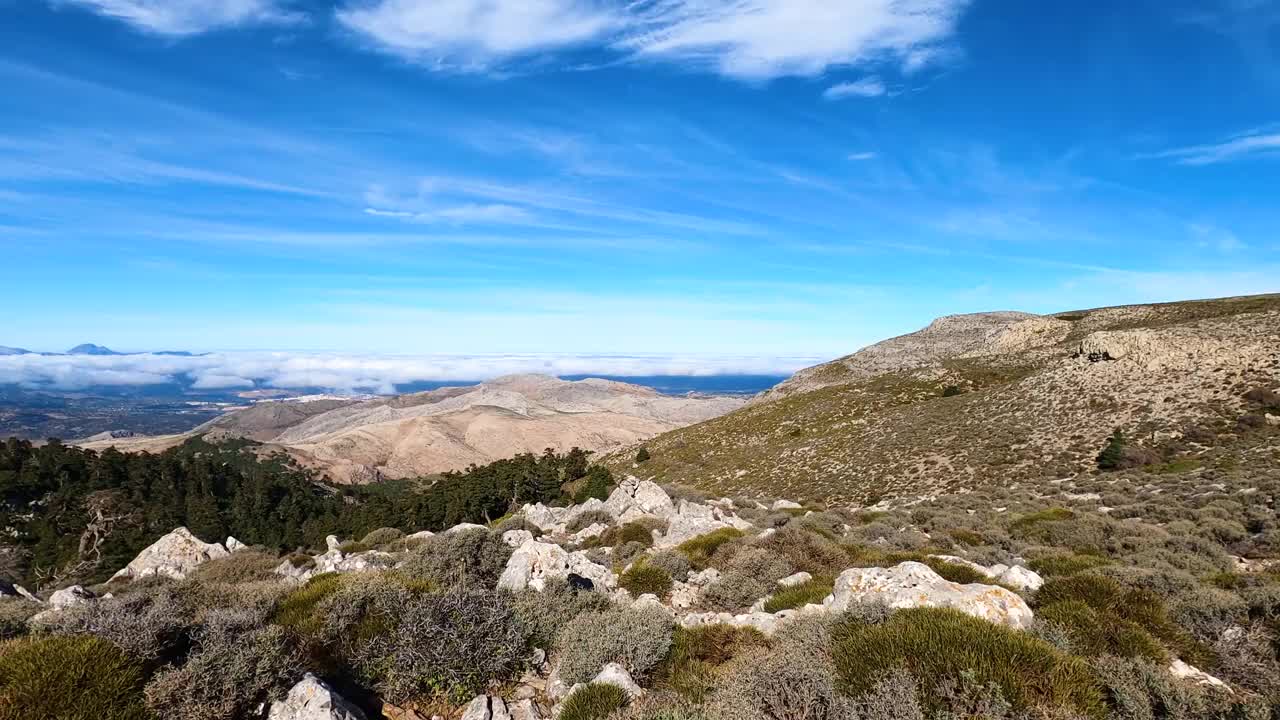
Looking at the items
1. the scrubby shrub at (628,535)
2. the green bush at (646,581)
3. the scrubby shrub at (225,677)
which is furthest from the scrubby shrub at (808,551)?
the scrubby shrub at (225,677)

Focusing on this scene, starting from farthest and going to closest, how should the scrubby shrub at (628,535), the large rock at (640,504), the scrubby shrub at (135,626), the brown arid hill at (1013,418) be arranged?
the brown arid hill at (1013,418) → the large rock at (640,504) → the scrubby shrub at (628,535) → the scrubby shrub at (135,626)

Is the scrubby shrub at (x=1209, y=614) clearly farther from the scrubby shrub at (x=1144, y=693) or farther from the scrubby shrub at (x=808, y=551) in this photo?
the scrubby shrub at (x=808, y=551)

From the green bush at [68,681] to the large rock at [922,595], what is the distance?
9.11 meters

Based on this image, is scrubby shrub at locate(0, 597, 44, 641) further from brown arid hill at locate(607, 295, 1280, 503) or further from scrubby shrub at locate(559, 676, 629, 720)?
brown arid hill at locate(607, 295, 1280, 503)

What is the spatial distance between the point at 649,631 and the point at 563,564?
566cm

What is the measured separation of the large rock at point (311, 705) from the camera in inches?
245

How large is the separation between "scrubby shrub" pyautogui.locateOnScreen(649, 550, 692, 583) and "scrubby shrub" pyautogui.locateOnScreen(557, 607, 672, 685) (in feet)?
19.1

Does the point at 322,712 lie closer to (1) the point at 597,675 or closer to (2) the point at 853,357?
(1) the point at 597,675

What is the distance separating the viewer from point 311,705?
628 cm

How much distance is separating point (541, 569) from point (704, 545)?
19.7 feet

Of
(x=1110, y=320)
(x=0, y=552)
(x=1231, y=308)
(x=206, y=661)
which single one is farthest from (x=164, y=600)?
(x=1110, y=320)

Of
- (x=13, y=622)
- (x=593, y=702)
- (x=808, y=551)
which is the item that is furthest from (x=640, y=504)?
(x=13, y=622)

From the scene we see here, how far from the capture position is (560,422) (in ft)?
582

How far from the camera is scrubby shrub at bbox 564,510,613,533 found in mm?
26672
